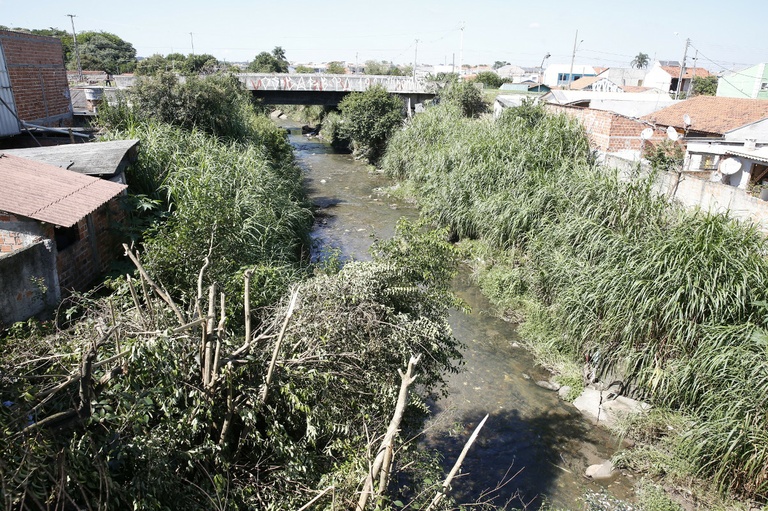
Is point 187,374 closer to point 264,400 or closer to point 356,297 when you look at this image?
point 264,400

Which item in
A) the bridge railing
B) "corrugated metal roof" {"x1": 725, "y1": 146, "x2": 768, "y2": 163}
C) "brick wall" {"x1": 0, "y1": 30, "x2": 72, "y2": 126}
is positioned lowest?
"corrugated metal roof" {"x1": 725, "y1": 146, "x2": 768, "y2": 163}

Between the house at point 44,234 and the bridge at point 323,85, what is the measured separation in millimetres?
22765

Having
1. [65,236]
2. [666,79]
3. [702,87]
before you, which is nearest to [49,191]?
[65,236]

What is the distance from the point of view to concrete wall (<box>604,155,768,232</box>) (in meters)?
8.73

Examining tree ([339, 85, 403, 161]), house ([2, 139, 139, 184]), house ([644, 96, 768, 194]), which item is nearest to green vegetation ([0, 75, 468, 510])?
house ([2, 139, 139, 184])

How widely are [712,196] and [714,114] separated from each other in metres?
13.1

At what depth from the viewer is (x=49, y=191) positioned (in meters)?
5.75

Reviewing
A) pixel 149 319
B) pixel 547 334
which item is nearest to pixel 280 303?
pixel 149 319

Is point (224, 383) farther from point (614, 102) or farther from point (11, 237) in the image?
point (614, 102)

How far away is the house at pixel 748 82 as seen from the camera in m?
31.3

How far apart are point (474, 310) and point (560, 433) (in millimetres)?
3931

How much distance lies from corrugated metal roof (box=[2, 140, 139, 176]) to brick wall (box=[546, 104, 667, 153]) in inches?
460

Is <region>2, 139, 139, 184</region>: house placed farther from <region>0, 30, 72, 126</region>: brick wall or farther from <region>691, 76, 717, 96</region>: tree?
<region>691, 76, 717, 96</region>: tree

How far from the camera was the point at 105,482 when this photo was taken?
2.99m
